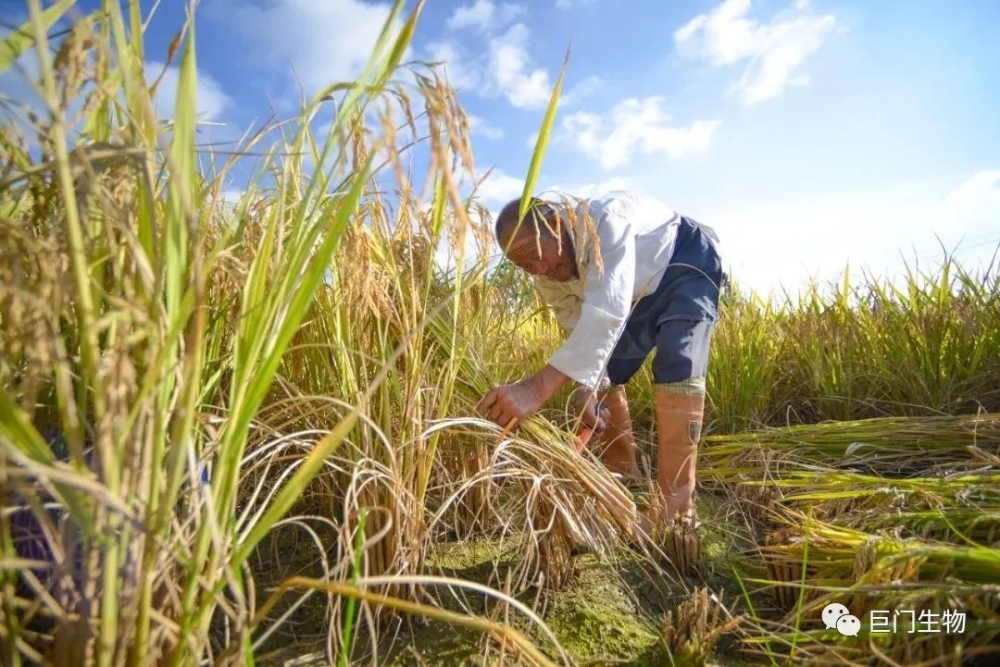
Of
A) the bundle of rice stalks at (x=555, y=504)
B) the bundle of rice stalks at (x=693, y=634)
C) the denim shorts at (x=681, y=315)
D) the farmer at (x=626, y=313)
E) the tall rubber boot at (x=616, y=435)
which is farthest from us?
the tall rubber boot at (x=616, y=435)

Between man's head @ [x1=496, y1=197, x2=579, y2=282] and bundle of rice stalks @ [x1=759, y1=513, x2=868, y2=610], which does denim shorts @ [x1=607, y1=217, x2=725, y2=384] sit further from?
bundle of rice stalks @ [x1=759, y1=513, x2=868, y2=610]

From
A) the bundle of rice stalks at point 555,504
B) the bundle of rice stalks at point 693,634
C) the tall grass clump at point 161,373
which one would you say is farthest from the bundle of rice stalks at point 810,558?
the tall grass clump at point 161,373

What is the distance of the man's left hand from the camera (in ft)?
4.27

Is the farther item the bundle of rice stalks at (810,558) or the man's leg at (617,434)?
the man's leg at (617,434)

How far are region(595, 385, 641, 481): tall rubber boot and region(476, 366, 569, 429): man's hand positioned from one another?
3.16 feet

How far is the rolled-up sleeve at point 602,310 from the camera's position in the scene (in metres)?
1.51

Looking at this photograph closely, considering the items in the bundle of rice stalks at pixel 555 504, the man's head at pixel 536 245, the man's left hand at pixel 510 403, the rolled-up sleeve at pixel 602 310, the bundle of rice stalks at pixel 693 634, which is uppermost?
the man's head at pixel 536 245

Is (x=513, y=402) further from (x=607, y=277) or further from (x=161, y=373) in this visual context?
(x=161, y=373)

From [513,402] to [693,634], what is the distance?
63 cm

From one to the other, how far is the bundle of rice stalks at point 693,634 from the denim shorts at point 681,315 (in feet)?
3.14

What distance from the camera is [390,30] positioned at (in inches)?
25.1

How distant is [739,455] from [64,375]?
2.29 meters

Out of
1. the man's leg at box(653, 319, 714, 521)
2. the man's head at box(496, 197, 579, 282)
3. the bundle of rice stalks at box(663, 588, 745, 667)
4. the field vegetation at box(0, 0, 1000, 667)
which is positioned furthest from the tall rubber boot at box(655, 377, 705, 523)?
the bundle of rice stalks at box(663, 588, 745, 667)

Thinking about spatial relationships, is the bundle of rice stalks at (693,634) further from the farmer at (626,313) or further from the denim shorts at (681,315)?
the denim shorts at (681,315)
